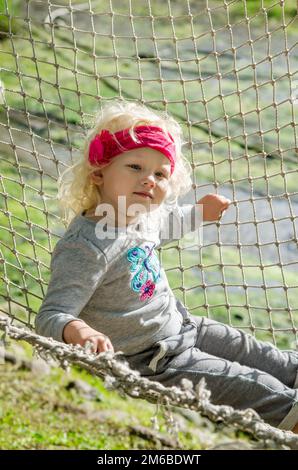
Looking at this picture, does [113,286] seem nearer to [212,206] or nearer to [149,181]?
[149,181]

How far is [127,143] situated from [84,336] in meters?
0.41

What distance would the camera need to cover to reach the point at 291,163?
588cm

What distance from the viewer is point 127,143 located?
72.1 inches

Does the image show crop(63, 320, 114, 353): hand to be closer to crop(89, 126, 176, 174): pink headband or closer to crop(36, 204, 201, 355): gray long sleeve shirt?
crop(36, 204, 201, 355): gray long sleeve shirt

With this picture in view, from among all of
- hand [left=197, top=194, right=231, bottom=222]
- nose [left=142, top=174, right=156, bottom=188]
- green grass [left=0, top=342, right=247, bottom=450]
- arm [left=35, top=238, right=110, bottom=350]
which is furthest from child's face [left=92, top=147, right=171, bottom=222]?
green grass [left=0, top=342, right=247, bottom=450]

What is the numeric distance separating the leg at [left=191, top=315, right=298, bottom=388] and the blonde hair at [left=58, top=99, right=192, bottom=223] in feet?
0.85

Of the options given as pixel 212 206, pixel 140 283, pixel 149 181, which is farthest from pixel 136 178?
pixel 212 206

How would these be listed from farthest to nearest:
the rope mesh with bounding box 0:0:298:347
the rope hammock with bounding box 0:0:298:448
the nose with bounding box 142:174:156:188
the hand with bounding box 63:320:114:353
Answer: the rope mesh with bounding box 0:0:298:347 < the rope hammock with bounding box 0:0:298:448 < the nose with bounding box 142:174:156:188 < the hand with bounding box 63:320:114:353

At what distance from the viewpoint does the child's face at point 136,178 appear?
1.81 m

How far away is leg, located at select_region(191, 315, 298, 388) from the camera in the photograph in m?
1.88

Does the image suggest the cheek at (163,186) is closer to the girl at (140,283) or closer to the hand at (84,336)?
the girl at (140,283)

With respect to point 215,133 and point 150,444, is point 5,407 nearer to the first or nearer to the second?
point 150,444
